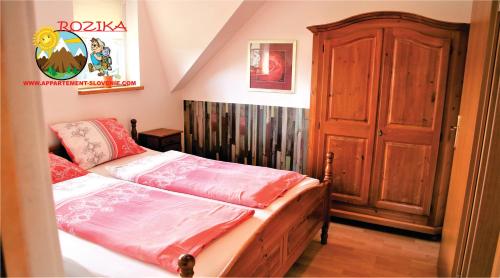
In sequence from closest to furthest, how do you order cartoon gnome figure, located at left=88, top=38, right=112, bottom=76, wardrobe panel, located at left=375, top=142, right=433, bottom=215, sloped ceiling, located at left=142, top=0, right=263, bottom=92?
1. wardrobe panel, located at left=375, top=142, right=433, bottom=215
2. cartoon gnome figure, located at left=88, top=38, right=112, bottom=76
3. sloped ceiling, located at left=142, top=0, right=263, bottom=92

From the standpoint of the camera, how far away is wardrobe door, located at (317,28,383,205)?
2.95m

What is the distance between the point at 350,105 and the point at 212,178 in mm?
1344

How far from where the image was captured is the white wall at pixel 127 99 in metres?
2.82

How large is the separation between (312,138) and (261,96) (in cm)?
92

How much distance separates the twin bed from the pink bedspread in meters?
0.03

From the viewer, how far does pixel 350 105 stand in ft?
10.1

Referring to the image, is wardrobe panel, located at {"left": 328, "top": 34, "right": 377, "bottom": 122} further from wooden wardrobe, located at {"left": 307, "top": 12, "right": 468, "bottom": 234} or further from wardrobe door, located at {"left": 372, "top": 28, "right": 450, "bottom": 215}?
wardrobe door, located at {"left": 372, "top": 28, "right": 450, "bottom": 215}

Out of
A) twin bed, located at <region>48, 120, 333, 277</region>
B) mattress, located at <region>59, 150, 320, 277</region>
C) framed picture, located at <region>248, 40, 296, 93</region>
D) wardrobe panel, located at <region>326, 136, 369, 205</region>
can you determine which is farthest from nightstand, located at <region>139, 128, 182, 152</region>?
mattress, located at <region>59, 150, 320, 277</region>

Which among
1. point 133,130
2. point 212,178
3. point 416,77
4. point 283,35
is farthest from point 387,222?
point 133,130

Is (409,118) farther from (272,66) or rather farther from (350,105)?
(272,66)

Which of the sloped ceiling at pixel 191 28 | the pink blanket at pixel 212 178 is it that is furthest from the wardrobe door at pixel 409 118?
the sloped ceiling at pixel 191 28

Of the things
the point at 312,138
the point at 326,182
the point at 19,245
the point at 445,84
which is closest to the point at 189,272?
the point at 19,245

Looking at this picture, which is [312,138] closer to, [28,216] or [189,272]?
[189,272]

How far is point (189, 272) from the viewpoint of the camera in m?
1.37
